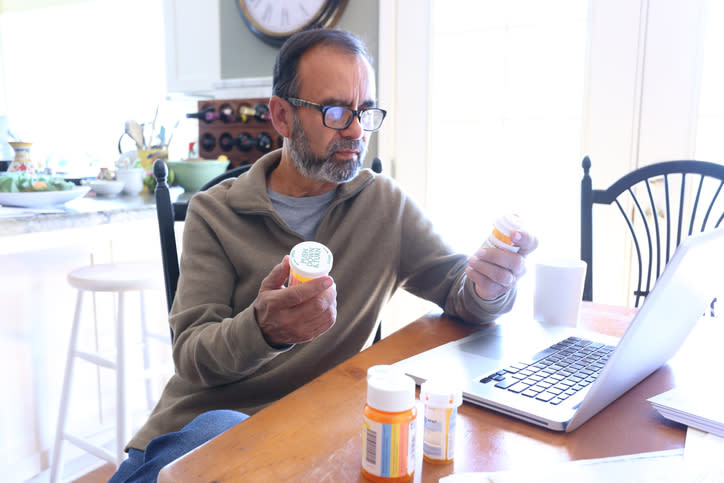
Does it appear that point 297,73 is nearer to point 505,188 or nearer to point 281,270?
point 281,270

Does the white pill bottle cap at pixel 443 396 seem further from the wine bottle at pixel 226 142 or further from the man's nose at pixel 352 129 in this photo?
the wine bottle at pixel 226 142

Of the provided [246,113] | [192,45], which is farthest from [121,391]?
[192,45]

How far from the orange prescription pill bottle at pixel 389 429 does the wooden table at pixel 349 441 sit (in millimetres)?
27

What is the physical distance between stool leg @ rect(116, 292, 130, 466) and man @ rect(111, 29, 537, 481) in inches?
27.3

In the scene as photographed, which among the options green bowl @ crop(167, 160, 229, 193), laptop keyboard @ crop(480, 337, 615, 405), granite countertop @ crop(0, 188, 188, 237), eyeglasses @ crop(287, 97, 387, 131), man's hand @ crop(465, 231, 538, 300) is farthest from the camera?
green bowl @ crop(167, 160, 229, 193)

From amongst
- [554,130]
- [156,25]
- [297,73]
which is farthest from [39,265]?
[156,25]

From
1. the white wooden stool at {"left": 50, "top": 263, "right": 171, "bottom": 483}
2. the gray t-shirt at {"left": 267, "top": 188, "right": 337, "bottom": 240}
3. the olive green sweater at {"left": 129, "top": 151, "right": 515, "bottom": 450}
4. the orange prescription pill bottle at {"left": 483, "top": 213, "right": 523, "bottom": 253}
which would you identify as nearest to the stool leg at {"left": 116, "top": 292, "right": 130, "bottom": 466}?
the white wooden stool at {"left": 50, "top": 263, "right": 171, "bottom": 483}

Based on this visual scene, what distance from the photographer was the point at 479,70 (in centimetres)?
223

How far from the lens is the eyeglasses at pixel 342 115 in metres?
1.13

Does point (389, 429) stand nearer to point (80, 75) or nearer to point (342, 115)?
point (342, 115)

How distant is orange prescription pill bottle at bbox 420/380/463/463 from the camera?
56 cm

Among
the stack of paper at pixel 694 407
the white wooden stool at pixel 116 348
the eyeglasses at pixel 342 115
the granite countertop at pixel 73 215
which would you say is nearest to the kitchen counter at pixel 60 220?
the granite countertop at pixel 73 215

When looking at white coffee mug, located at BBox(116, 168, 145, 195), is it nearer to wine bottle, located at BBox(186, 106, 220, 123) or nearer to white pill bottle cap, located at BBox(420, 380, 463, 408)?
wine bottle, located at BBox(186, 106, 220, 123)

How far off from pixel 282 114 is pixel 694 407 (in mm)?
927
